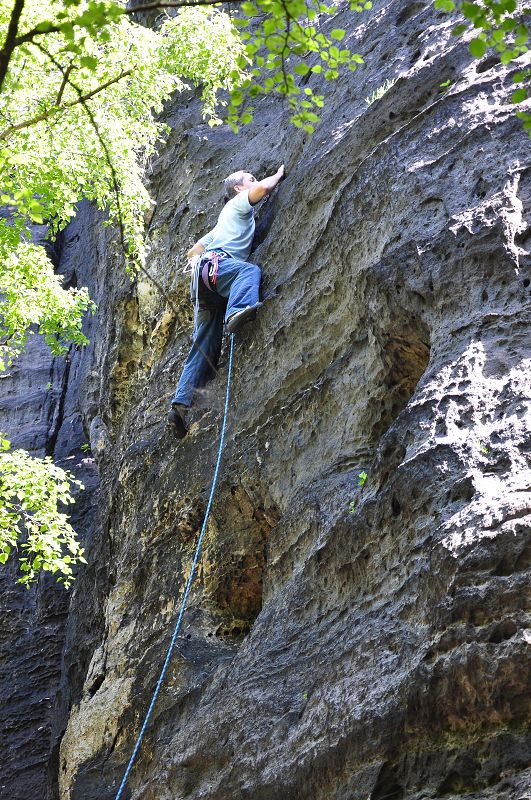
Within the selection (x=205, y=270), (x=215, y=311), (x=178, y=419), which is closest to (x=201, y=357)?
(x=215, y=311)

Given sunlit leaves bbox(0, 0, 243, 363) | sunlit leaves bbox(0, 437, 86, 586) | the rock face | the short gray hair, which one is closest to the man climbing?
the rock face

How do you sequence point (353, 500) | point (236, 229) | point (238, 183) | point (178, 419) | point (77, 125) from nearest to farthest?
point (353, 500), point (178, 419), point (236, 229), point (77, 125), point (238, 183)

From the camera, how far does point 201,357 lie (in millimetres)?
10484

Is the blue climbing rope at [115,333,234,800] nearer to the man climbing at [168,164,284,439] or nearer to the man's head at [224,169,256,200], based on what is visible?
the man climbing at [168,164,284,439]

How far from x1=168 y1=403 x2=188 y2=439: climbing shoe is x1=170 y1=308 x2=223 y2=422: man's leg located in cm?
4

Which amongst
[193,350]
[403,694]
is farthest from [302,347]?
[403,694]

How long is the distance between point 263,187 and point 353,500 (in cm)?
481

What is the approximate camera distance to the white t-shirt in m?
10.7

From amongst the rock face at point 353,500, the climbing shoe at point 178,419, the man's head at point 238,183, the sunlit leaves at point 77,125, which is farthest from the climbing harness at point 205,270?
the man's head at point 238,183

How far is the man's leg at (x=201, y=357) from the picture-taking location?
10.4m

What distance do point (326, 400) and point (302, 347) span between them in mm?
855

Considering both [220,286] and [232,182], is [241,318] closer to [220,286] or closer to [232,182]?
[220,286]

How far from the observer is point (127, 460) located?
11375 millimetres

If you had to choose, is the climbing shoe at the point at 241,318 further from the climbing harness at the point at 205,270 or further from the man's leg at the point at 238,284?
the climbing harness at the point at 205,270
